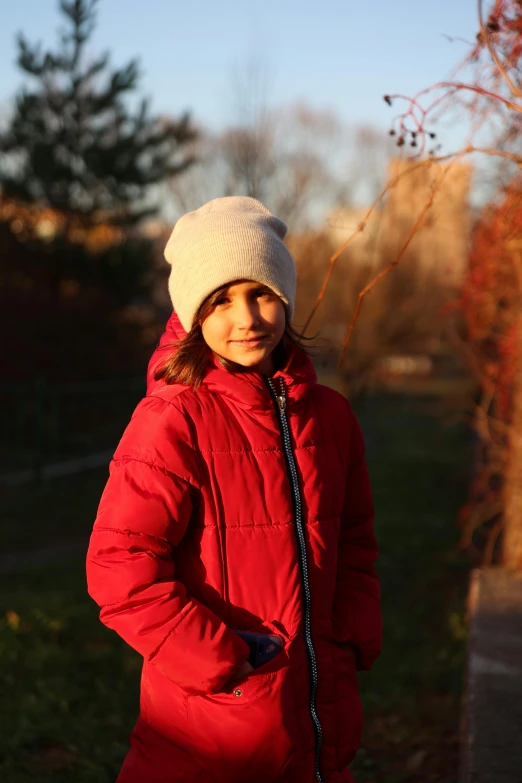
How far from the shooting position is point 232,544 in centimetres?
182

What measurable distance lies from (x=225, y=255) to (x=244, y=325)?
6.3 inches

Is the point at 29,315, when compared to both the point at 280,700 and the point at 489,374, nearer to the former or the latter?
the point at 489,374

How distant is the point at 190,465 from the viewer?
1.81 metres

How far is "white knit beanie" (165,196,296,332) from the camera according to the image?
6.32 feet

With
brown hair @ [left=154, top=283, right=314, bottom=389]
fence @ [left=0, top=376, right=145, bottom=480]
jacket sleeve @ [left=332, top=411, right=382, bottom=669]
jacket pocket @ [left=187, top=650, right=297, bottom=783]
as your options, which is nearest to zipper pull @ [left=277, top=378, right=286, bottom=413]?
brown hair @ [left=154, top=283, right=314, bottom=389]

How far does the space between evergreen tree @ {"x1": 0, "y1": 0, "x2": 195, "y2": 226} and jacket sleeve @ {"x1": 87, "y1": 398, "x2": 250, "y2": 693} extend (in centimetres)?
1394

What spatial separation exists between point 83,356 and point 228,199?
1250cm

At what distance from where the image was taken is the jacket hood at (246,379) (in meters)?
1.91

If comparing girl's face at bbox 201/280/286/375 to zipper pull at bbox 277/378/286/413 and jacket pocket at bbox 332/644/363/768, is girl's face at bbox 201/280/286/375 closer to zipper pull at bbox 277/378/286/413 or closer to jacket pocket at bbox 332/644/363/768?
zipper pull at bbox 277/378/286/413

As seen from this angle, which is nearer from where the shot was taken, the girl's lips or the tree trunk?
the girl's lips

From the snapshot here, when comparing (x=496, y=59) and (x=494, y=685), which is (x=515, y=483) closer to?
(x=494, y=685)

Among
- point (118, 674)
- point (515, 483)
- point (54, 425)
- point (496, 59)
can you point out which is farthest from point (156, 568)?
point (54, 425)

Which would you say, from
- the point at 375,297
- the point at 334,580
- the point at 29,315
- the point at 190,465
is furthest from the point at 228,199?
the point at 375,297

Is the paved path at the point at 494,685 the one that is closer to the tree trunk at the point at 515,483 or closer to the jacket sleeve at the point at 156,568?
the tree trunk at the point at 515,483
